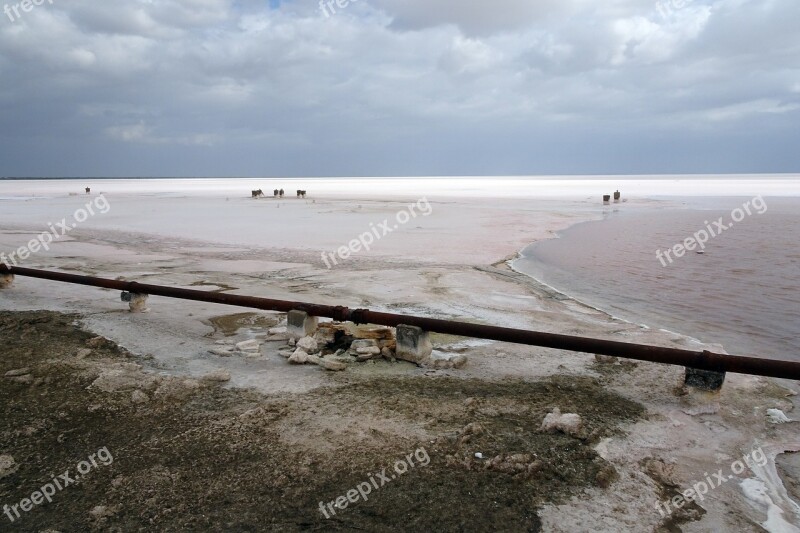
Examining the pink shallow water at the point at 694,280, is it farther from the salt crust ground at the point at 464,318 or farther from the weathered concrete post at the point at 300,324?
the weathered concrete post at the point at 300,324

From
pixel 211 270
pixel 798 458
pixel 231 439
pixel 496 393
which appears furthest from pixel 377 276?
A: pixel 798 458

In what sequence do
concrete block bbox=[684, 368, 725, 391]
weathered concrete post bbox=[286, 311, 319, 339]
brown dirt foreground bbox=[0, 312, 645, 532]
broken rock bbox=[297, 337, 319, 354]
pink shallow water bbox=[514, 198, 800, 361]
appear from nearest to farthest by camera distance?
brown dirt foreground bbox=[0, 312, 645, 532], concrete block bbox=[684, 368, 725, 391], broken rock bbox=[297, 337, 319, 354], weathered concrete post bbox=[286, 311, 319, 339], pink shallow water bbox=[514, 198, 800, 361]

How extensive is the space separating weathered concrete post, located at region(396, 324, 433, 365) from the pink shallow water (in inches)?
118

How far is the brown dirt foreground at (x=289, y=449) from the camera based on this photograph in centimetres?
241

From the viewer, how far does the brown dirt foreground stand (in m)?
2.41

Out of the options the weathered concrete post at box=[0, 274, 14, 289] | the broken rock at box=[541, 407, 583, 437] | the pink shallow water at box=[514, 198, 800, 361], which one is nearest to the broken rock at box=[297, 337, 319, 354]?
the broken rock at box=[541, 407, 583, 437]

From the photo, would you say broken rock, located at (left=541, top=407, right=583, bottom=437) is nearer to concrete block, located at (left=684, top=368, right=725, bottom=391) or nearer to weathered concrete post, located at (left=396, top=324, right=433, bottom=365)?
concrete block, located at (left=684, top=368, right=725, bottom=391)

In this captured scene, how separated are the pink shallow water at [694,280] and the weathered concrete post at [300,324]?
12.1 ft

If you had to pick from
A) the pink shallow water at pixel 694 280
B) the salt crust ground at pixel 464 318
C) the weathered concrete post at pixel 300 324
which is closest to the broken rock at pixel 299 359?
the salt crust ground at pixel 464 318

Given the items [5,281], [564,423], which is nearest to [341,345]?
[564,423]

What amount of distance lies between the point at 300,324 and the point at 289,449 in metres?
1.78

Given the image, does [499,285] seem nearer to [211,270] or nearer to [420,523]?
[211,270]

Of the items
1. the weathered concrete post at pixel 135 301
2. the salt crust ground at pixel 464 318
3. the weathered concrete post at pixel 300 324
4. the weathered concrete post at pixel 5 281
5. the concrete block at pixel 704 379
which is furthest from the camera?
the weathered concrete post at pixel 5 281

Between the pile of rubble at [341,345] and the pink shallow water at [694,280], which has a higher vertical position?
the pile of rubble at [341,345]
